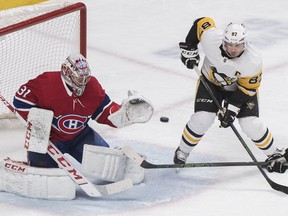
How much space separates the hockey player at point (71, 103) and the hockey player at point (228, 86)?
1.23 feet

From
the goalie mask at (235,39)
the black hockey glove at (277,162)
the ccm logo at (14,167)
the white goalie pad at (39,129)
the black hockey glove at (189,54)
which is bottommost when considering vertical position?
the black hockey glove at (277,162)

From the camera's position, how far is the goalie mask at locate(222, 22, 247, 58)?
12.2 feet

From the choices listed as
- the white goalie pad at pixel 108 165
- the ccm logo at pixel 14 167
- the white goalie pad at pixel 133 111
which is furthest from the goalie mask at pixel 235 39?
the ccm logo at pixel 14 167

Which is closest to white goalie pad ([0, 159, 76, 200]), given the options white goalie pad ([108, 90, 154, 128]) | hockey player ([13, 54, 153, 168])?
hockey player ([13, 54, 153, 168])

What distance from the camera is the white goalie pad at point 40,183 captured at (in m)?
3.61

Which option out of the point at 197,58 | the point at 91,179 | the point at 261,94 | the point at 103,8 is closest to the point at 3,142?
the point at 91,179

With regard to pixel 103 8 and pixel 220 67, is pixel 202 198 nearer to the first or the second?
pixel 220 67

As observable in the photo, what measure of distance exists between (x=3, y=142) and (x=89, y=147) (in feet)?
2.47

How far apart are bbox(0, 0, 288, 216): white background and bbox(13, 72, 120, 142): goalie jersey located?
322 mm

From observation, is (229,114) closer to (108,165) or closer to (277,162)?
(277,162)

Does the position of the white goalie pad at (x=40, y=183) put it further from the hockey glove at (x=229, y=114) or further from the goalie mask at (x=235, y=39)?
the goalie mask at (x=235, y=39)

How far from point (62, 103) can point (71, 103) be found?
40 millimetres

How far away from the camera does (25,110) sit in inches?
145

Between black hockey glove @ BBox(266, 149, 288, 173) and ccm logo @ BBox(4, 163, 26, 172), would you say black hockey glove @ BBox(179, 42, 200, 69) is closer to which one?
black hockey glove @ BBox(266, 149, 288, 173)
